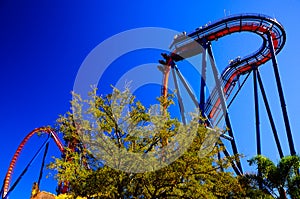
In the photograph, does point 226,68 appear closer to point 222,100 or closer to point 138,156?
point 222,100

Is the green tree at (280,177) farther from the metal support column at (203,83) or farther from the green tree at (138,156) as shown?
the metal support column at (203,83)

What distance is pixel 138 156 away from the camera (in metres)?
7.95

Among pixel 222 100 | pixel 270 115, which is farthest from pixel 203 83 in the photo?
→ pixel 270 115

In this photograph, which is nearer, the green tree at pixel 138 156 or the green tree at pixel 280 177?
the green tree at pixel 138 156

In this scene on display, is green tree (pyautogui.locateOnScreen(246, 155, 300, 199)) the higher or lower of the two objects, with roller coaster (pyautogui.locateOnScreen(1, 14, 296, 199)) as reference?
lower

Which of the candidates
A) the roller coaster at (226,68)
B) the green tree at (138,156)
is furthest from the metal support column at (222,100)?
the green tree at (138,156)

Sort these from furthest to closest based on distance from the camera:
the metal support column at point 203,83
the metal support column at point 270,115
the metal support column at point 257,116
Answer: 1. the metal support column at point 257,116
2. the metal support column at point 270,115
3. the metal support column at point 203,83

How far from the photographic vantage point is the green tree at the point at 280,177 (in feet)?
36.2

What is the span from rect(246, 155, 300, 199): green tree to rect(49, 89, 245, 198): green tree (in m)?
2.84

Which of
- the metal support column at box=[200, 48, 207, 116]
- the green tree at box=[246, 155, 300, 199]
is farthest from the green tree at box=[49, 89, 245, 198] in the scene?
the metal support column at box=[200, 48, 207, 116]

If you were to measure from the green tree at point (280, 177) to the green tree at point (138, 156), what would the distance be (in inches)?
112

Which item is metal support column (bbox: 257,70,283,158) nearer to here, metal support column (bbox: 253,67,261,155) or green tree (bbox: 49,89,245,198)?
metal support column (bbox: 253,67,261,155)

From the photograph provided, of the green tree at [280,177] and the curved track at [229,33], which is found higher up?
the curved track at [229,33]

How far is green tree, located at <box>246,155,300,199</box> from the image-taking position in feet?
36.2
